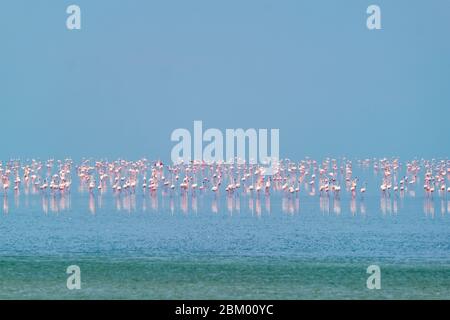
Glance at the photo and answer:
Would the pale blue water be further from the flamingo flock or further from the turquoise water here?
the flamingo flock

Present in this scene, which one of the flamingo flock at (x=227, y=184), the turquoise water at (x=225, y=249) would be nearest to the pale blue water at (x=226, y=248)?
the turquoise water at (x=225, y=249)

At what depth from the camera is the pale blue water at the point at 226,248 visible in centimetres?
3200

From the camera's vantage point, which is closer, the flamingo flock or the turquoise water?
the turquoise water

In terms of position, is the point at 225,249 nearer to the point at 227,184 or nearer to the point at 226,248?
the point at 226,248

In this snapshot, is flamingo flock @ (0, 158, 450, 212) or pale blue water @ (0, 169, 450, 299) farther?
flamingo flock @ (0, 158, 450, 212)

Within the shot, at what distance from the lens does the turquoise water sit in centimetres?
3192

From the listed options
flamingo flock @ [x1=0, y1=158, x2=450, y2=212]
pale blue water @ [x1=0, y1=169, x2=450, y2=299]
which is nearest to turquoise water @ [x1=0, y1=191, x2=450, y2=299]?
pale blue water @ [x1=0, y1=169, x2=450, y2=299]

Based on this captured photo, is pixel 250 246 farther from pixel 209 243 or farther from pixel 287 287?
pixel 287 287

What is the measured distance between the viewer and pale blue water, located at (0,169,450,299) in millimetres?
32000

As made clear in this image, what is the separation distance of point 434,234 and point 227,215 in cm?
1572

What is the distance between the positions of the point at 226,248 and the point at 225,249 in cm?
38

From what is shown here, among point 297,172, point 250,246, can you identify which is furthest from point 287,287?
point 297,172

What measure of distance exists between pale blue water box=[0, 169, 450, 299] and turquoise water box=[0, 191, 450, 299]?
5 cm
